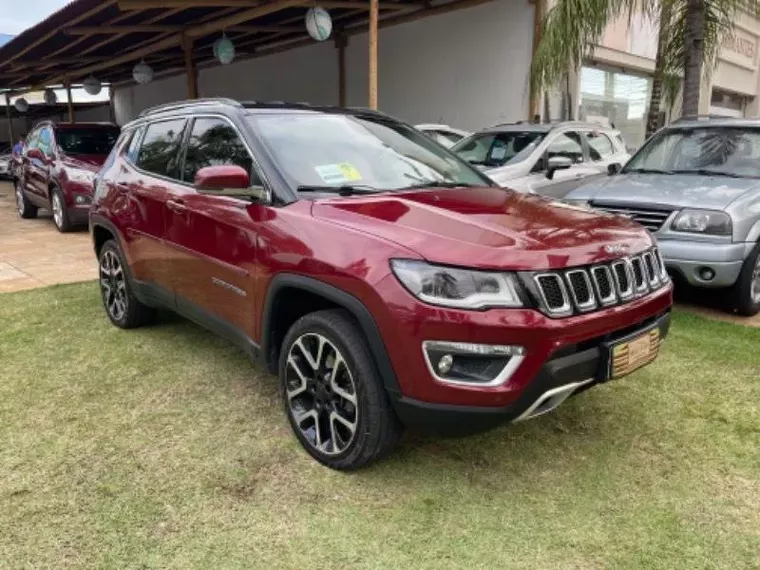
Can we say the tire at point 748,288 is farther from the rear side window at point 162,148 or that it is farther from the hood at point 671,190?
the rear side window at point 162,148

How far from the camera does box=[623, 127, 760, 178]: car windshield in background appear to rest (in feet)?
19.4

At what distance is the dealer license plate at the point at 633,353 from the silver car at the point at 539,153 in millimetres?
4592

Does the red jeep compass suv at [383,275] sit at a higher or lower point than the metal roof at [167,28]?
lower

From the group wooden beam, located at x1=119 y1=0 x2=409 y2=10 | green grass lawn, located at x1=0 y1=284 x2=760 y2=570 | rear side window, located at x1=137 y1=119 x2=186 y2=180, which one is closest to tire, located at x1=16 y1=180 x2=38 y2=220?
wooden beam, located at x1=119 y1=0 x2=409 y2=10

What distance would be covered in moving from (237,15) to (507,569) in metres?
11.7

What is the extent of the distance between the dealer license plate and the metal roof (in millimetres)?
9101

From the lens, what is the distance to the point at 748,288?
5.24m

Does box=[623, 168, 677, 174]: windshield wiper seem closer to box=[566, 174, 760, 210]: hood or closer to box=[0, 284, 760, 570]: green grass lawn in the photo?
box=[566, 174, 760, 210]: hood

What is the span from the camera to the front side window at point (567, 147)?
7988 mm

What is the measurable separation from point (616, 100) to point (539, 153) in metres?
7.03

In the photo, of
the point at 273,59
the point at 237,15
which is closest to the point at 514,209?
the point at 237,15

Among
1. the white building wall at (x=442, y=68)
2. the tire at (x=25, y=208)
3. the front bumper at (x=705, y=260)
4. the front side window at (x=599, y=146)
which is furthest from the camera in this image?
the tire at (x=25, y=208)

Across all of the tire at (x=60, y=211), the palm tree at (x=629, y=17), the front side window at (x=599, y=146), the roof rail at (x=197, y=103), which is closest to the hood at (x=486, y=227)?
the roof rail at (x=197, y=103)

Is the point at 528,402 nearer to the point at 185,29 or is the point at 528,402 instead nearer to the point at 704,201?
the point at 704,201
